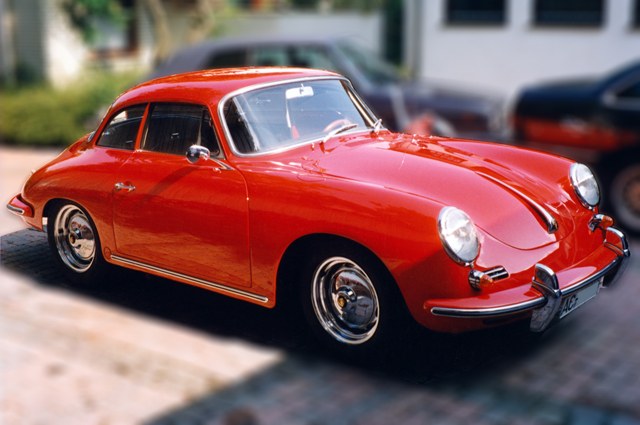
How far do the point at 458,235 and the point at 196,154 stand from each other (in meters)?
0.46

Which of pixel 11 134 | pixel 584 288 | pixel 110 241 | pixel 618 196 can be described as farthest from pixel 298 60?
pixel 618 196

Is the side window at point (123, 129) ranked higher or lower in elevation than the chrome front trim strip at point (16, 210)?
higher

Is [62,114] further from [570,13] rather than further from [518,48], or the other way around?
[518,48]

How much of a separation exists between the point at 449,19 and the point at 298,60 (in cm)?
2995

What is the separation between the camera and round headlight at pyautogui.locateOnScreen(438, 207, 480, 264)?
54.4 inches

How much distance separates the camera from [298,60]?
118 inches

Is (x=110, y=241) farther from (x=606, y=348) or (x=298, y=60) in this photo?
(x=606, y=348)

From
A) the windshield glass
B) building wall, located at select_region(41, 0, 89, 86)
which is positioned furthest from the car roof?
building wall, located at select_region(41, 0, 89, 86)

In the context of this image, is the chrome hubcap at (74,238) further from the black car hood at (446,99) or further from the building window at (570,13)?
the building window at (570,13)

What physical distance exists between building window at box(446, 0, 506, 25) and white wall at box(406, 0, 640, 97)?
264 millimetres

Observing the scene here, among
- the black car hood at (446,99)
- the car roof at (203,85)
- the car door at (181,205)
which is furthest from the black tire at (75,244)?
the black car hood at (446,99)

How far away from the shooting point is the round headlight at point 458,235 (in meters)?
1.38

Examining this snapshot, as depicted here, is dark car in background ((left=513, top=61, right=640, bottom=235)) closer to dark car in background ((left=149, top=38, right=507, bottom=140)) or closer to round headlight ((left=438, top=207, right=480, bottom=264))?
dark car in background ((left=149, top=38, right=507, bottom=140))

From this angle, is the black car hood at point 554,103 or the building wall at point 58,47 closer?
the black car hood at point 554,103
